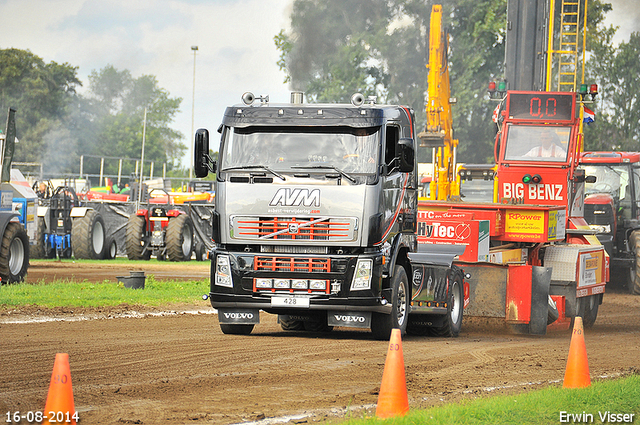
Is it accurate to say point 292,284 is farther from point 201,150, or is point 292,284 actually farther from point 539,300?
point 539,300

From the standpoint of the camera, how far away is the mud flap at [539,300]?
14.3 metres

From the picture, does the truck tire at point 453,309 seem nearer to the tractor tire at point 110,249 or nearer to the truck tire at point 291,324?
the truck tire at point 291,324

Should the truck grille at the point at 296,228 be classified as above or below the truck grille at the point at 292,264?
above

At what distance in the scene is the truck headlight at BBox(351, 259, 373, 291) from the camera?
11242 mm

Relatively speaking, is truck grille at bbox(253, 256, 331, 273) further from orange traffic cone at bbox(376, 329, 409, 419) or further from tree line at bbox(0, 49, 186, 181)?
tree line at bbox(0, 49, 186, 181)

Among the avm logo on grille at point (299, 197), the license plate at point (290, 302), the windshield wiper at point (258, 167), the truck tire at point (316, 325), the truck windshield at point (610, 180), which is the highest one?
the truck windshield at point (610, 180)

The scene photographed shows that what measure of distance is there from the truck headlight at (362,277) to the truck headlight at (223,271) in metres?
1.61

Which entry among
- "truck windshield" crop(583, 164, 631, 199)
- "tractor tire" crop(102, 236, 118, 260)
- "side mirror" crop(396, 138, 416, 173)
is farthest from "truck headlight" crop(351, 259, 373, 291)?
"tractor tire" crop(102, 236, 118, 260)

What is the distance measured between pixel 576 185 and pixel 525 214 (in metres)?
2.88

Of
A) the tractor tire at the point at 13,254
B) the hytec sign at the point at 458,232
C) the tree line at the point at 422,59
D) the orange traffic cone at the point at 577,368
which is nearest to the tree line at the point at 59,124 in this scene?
the tree line at the point at 422,59

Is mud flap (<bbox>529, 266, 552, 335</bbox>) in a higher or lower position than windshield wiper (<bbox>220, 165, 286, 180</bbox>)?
lower

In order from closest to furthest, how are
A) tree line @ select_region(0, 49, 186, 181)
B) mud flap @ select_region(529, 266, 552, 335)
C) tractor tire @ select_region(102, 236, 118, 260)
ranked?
mud flap @ select_region(529, 266, 552, 335)
tractor tire @ select_region(102, 236, 118, 260)
tree line @ select_region(0, 49, 186, 181)

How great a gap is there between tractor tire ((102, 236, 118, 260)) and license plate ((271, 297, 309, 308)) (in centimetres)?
2007

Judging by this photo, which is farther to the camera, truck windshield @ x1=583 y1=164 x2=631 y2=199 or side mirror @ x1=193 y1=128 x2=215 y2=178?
truck windshield @ x1=583 y1=164 x2=631 y2=199
